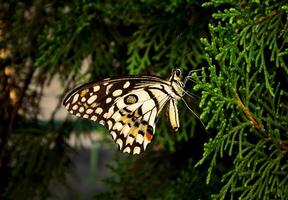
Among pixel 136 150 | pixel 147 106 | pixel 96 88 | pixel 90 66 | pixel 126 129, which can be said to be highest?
pixel 90 66

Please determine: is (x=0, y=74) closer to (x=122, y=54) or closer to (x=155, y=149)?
(x=122, y=54)

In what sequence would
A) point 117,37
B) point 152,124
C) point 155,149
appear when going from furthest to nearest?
point 155,149, point 117,37, point 152,124

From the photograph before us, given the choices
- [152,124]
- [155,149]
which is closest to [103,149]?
[155,149]

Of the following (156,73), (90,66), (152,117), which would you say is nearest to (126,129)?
(152,117)

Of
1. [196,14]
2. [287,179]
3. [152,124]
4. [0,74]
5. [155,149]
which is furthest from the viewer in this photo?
[155,149]

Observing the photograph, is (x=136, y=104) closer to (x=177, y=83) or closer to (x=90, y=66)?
(x=177, y=83)

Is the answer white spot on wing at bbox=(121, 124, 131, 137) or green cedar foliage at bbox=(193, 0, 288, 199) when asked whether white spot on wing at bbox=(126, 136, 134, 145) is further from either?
green cedar foliage at bbox=(193, 0, 288, 199)
